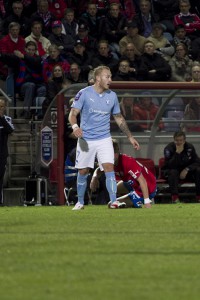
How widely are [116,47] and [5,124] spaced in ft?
15.2

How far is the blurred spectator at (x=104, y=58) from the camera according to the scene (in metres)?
24.1

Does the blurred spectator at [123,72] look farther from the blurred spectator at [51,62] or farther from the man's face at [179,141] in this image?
the man's face at [179,141]

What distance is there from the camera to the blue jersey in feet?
58.3

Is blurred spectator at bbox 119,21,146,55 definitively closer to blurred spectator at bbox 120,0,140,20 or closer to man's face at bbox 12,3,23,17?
blurred spectator at bbox 120,0,140,20

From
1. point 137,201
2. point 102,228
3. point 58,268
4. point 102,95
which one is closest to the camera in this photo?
point 58,268

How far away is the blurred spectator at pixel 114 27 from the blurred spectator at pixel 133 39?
0.88ft

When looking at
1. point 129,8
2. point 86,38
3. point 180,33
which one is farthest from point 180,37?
point 86,38

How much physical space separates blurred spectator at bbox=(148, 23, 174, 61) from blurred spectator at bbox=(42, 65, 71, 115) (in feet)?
9.12

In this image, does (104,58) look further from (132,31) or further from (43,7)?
(43,7)

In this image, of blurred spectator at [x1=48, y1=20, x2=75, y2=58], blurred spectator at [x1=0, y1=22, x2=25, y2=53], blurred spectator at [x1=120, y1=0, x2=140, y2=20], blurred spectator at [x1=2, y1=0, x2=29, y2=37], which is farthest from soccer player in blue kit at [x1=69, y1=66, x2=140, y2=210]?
blurred spectator at [x1=120, y1=0, x2=140, y2=20]

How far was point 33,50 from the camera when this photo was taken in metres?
24.0

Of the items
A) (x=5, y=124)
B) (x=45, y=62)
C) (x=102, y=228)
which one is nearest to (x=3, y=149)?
(x=5, y=124)

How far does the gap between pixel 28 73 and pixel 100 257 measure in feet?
45.7

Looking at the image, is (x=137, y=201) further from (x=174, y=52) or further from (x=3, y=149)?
(x=174, y=52)
